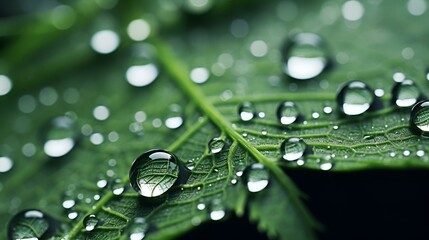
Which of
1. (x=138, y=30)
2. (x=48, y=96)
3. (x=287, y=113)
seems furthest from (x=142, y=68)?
(x=287, y=113)

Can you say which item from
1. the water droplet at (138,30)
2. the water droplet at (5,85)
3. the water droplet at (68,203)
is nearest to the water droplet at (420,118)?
the water droplet at (68,203)

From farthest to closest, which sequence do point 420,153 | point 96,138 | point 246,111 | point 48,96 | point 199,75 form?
point 48,96
point 199,75
point 96,138
point 246,111
point 420,153

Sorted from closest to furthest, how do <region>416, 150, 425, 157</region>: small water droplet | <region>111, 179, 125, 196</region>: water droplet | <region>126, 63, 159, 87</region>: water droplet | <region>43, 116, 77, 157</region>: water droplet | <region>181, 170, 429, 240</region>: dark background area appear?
1. <region>416, 150, 425, 157</region>: small water droplet
2. <region>111, 179, 125, 196</region>: water droplet
3. <region>181, 170, 429, 240</region>: dark background area
4. <region>43, 116, 77, 157</region>: water droplet
5. <region>126, 63, 159, 87</region>: water droplet

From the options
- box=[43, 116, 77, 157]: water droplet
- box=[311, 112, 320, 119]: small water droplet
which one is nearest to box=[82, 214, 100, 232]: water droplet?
box=[43, 116, 77, 157]: water droplet

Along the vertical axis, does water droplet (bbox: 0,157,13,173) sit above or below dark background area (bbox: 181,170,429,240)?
above

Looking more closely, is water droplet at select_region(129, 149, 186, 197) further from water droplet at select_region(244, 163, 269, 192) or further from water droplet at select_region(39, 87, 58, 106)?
water droplet at select_region(39, 87, 58, 106)

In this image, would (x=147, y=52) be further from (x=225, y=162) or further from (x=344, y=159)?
(x=344, y=159)

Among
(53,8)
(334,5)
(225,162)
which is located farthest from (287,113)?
(53,8)

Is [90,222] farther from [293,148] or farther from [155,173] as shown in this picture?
[293,148]
